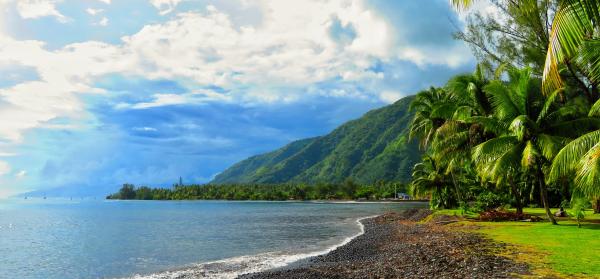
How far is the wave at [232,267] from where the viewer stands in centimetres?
2373

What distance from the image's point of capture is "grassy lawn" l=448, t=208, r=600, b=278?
13742 mm

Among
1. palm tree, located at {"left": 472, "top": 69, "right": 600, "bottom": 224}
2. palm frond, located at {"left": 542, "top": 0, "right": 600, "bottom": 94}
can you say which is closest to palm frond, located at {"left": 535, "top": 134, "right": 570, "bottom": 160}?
palm tree, located at {"left": 472, "top": 69, "right": 600, "bottom": 224}

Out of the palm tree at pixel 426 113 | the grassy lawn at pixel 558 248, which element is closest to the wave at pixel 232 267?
the grassy lawn at pixel 558 248

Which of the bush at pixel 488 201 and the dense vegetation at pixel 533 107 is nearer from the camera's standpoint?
the dense vegetation at pixel 533 107

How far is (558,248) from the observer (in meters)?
18.0

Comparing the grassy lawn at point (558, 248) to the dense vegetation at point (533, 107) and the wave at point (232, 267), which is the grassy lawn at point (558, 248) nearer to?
the dense vegetation at point (533, 107)

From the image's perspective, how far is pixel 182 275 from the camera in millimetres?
24078

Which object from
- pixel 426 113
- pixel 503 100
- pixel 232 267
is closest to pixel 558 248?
pixel 503 100

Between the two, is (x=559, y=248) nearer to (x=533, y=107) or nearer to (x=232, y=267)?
(x=533, y=107)

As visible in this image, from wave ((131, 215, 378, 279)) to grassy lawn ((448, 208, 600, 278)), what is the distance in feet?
40.2

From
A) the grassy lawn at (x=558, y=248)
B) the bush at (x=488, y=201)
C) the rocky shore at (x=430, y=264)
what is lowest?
the rocky shore at (x=430, y=264)

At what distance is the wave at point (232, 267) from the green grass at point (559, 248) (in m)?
12.3

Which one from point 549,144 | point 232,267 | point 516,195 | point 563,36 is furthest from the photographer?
point 516,195

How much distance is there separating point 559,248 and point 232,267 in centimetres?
1700
